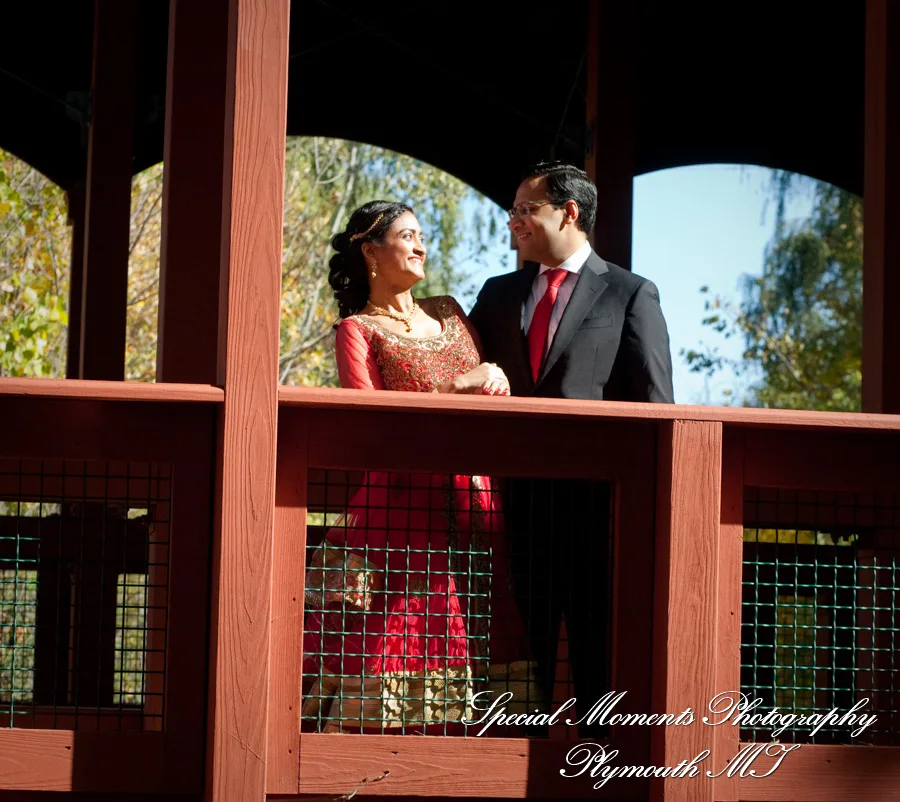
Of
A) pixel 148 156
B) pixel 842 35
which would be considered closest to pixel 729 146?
pixel 842 35

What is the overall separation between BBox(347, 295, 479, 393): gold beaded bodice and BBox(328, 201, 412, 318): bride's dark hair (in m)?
0.17

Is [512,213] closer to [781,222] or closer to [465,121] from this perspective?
[465,121]

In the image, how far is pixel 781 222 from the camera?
82.3 ft

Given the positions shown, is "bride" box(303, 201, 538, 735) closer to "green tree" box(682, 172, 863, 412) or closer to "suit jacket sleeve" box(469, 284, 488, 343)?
"suit jacket sleeve" box(469, 284, 488, 343)

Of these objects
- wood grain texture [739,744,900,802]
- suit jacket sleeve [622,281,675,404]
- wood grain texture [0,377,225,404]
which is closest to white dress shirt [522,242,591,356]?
suit jacket sleeve [622,281,675,404]

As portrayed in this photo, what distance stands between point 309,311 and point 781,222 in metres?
9.40

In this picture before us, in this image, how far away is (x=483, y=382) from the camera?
13.6 feet

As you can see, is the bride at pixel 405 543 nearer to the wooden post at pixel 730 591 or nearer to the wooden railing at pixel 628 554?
the wooden railing at pixel 628 554

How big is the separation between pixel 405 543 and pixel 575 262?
110 centimetres

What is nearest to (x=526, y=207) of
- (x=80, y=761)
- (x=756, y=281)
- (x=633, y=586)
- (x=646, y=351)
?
(x=646, y=351)

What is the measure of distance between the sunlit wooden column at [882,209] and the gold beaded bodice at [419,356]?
4.71 ft

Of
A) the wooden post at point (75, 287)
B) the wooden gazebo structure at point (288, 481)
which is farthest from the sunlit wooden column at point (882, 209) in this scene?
the wooden post at point (75, 287)

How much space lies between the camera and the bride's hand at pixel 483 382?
415cm

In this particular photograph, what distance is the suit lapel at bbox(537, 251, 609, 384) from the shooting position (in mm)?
4461
